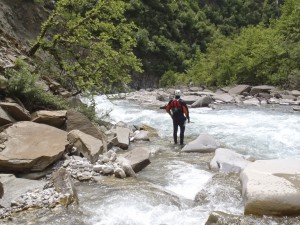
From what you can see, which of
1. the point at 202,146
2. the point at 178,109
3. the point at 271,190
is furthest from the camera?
the point at 178,109

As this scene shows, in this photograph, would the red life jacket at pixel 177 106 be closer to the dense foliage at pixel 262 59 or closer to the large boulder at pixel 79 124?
the large boulder at pixel 79 124

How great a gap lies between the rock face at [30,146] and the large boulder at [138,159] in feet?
5.49

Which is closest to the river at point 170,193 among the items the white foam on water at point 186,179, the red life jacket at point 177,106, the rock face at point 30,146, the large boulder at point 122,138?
the white foam on water at point 186,179

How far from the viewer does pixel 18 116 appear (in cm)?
789

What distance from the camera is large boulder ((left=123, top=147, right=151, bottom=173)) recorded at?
315 inches

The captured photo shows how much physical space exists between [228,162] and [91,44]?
7026 mm

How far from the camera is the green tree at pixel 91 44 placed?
12.0 meters

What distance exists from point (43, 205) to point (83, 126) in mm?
4066

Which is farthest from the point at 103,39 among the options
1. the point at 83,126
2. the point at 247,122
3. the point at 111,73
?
the point at 247,122

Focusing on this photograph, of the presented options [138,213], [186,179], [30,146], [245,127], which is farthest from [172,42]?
[138,213]

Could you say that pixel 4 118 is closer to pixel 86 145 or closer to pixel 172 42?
pixel 86 145

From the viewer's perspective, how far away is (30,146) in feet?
22.6

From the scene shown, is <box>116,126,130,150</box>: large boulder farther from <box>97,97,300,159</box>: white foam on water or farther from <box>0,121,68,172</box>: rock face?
<box>0,121,68,172</box>: rock face

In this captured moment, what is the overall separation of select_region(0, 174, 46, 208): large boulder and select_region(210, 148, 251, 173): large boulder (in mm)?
4020
